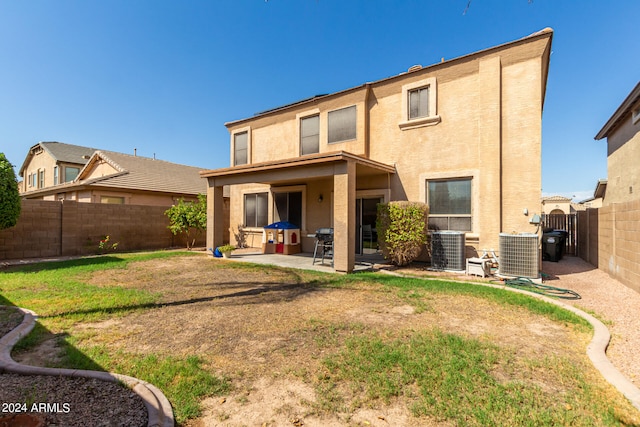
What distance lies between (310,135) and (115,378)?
35.8ft

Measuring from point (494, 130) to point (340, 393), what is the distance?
847 centimetres

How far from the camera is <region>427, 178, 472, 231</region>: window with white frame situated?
29.3ft

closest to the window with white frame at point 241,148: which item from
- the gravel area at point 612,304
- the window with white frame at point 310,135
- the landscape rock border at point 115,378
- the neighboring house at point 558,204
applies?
the window with white frame at point 310,135

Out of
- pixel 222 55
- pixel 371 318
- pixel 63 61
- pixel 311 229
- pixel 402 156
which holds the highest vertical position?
pixel 222 55

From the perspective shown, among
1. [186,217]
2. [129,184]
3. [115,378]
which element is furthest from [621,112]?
[129,184]

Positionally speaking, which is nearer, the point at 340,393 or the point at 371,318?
the point at 340,393

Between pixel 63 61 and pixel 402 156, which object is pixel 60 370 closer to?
pixel 402 156

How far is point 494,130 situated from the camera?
836 centimetres

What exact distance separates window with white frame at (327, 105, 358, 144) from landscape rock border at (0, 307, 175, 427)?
32.8ft

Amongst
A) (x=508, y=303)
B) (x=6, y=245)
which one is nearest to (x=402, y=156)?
(x=508, y=303)

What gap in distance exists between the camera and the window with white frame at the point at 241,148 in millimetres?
14714

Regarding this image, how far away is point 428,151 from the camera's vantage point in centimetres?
958

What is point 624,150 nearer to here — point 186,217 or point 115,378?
point 115,378

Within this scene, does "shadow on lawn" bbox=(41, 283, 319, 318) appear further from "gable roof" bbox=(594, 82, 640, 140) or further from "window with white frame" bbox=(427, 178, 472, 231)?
"gable roof" bbox=(594, 82, 640, 140)
